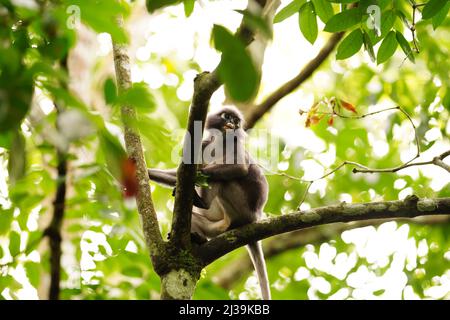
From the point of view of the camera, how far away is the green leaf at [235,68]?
911 millimetres

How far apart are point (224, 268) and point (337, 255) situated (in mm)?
1547

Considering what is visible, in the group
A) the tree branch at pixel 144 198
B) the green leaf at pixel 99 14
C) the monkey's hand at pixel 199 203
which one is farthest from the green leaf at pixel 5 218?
the monkey's hand at pixel 199 203

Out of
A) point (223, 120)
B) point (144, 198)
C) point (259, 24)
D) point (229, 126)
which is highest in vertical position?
point (223, 120)

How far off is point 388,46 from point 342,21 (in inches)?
14.2

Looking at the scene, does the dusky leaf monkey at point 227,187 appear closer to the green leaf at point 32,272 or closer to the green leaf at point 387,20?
the green leaf at point 32,272

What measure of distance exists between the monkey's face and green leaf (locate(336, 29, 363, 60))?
248cm

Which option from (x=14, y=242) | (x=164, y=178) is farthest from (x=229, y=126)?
(x=14, y=242)

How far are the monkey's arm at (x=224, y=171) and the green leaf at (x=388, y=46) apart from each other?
220 centimetres

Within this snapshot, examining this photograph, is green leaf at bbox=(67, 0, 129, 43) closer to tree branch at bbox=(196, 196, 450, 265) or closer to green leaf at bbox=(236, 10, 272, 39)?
green leaf at bbox=(236, 10, 272, 39)

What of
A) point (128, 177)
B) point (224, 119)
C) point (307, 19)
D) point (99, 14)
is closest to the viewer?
point (128, 177)

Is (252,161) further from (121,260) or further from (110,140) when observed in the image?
(110,140)

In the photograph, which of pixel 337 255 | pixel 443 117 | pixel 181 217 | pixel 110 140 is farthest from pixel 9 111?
pixel 337 255

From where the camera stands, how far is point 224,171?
183 inches

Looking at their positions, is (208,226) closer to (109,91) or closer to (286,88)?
(286,88)
